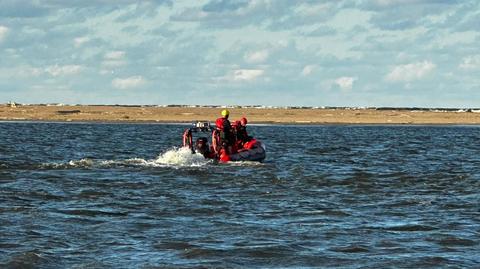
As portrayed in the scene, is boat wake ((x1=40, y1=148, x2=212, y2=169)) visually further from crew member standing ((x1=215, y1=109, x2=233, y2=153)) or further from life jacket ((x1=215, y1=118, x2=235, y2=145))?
life jacket ((x1=215, y1=118, x2=235, y2=145))

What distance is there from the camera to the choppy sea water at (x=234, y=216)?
16.0 m

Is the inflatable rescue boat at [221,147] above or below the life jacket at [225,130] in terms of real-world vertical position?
below

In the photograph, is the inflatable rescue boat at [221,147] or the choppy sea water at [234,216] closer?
the choppy sea water at [234,216]

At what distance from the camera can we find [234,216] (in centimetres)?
2073

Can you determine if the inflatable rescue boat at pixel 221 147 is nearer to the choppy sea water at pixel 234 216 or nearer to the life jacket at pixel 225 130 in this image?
the life jacket at pixel 225 130

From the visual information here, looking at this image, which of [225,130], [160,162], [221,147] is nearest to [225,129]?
[225,130]

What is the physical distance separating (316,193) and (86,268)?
12006 mm

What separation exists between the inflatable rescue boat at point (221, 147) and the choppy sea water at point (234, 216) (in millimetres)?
982

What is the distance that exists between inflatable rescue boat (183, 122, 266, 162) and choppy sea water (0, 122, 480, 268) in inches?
38.7

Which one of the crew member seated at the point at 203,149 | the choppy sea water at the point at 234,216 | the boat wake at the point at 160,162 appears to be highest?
the crew member seated at the point at 203,149

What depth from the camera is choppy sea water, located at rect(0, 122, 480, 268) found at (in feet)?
52.6

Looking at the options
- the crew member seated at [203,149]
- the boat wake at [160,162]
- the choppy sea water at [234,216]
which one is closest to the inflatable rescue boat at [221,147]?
the crew member seated at [203,149]

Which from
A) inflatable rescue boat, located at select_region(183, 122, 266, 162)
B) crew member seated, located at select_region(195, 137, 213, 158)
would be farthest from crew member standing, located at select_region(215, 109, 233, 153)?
crew member seated, located at select_region(195, 137, 213, 158)

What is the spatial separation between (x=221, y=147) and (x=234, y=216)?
16135 millimetres
